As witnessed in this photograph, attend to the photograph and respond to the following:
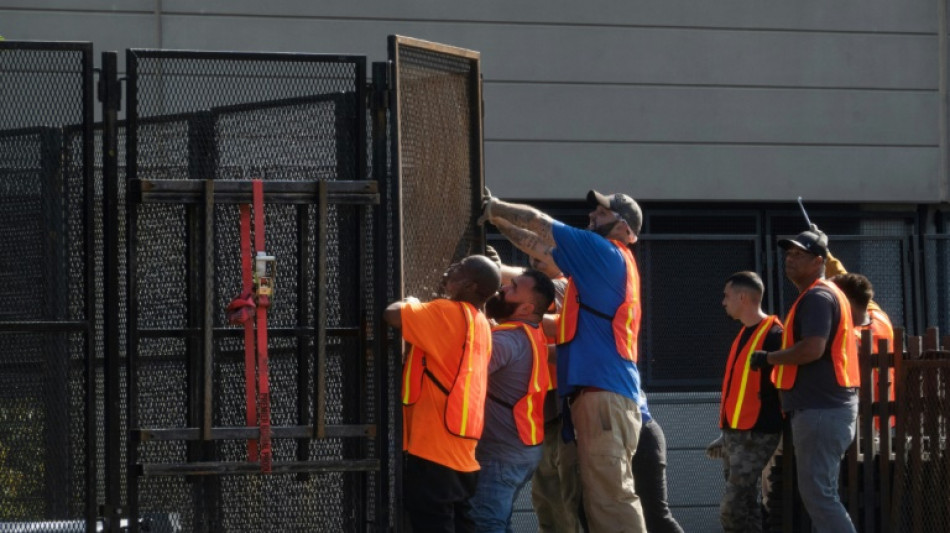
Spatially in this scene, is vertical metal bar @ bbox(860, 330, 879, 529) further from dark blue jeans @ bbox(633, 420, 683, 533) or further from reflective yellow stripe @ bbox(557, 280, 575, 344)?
reflective yellow stripe @ bbox(557, 280, 575, 344)

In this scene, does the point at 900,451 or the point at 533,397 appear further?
the point at 900,451

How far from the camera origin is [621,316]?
289 inches


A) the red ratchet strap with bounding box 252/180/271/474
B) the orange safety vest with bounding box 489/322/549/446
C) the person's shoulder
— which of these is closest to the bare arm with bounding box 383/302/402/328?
the red ratchet strap with bounding box 252/180/271/474

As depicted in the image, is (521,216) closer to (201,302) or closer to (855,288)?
(201,302)

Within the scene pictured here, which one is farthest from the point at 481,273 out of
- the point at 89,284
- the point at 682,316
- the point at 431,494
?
the point at 682,316

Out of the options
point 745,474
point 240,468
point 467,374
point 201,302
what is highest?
point 201,302

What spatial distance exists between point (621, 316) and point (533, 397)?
2.01ft

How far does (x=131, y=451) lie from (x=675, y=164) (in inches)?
275

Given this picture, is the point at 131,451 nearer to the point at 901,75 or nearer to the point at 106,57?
the point at 106,57

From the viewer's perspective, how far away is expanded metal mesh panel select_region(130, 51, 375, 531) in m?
6.37

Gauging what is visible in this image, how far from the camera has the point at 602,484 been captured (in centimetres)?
721

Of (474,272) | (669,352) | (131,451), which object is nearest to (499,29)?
(669,352)

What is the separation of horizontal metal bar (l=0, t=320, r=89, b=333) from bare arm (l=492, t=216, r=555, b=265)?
211cm

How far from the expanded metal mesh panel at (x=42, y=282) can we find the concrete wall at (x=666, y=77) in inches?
213
